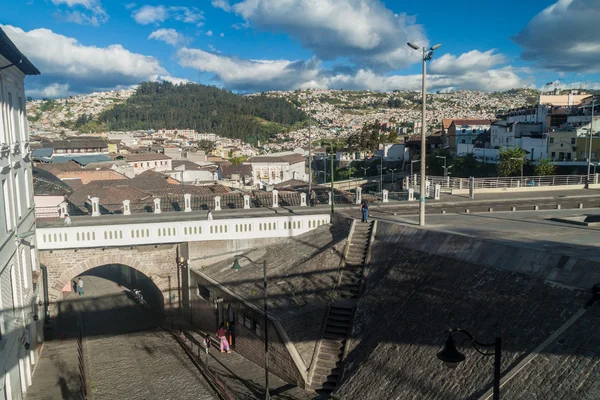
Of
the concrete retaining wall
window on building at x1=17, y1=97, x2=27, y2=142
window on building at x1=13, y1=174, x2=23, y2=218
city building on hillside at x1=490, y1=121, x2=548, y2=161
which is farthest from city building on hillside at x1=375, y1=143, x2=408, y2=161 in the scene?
window on building at x1=13, y1=174, x2=23, y2=218

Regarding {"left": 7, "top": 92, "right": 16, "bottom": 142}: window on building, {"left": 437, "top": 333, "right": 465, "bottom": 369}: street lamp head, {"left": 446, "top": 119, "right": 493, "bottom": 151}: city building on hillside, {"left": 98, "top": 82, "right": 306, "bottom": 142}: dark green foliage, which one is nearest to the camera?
{"left": 437, "top": 333, "right": 465, "bottom": 369}: street lamp head

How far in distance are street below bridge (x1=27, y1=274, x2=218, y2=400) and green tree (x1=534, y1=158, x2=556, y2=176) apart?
110 feet

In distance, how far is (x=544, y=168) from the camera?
41.1 m

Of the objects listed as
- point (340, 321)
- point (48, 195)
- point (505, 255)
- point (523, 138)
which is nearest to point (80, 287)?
point (48, 195)

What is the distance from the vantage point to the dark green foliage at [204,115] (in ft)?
531

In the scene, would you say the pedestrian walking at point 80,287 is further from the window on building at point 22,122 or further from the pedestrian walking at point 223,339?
the pedestrian walking at point 223,339

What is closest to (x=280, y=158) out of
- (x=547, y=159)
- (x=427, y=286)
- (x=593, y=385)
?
(x=547, y=159)

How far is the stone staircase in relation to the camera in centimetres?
1364

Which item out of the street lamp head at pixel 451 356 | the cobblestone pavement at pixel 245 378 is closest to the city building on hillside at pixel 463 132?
the cobblestone pavement at pixel 245 378

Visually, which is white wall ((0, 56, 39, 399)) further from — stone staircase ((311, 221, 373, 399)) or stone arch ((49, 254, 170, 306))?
stone staircase ((311, 221, 373, 399))

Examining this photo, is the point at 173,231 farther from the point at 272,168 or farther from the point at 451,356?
the point at 272,168

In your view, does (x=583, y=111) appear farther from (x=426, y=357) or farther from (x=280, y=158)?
(x=426, y=357)

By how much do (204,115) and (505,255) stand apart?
554 feet

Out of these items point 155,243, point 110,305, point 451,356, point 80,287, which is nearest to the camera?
point 451,356
